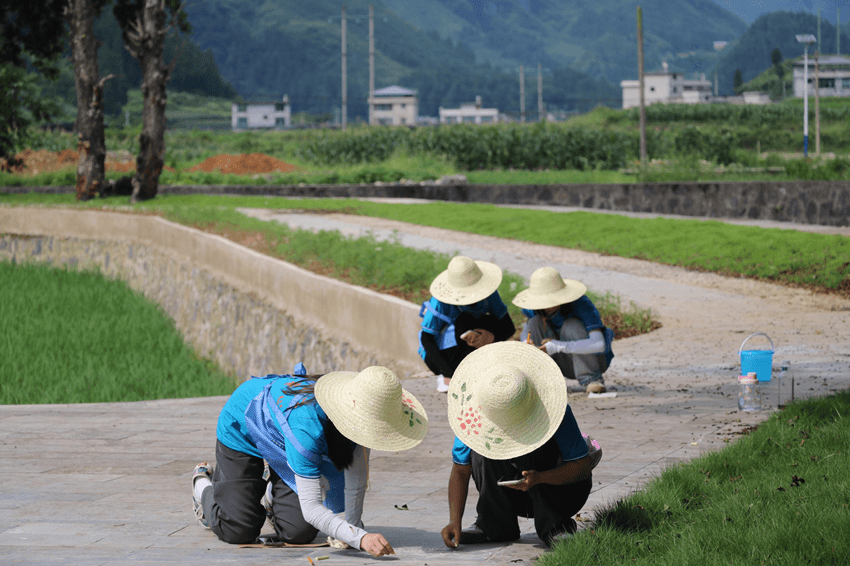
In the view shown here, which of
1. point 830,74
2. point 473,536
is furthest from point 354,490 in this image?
point 830,74

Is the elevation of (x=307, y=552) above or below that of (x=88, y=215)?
below

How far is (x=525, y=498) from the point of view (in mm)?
4211

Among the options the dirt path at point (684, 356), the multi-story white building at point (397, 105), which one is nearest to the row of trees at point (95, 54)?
the dirt path at point (684, 356)


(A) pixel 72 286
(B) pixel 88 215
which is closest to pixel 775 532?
(A) pixel 72 286

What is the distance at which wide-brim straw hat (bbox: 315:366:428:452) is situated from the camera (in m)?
3.73

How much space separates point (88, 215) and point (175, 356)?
Answer: 8244 millimetres

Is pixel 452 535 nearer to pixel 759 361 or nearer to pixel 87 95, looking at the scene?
pixel 759 361

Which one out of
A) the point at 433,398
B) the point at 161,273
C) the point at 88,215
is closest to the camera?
the point at 433,398

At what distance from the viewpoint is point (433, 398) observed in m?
7.49

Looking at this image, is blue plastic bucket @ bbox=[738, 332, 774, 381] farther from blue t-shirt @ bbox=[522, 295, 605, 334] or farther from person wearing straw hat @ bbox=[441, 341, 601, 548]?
person wearing straw hat @ bbox=[441, 341, 601, 548]

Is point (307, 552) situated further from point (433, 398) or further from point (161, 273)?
point (161, 273)

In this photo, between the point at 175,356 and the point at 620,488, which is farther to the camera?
the point at 175,356

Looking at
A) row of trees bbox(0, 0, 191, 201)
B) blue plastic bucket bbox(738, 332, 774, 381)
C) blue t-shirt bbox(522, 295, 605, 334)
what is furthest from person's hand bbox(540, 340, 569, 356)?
row of trees bbox(0, 0, 191, 201)

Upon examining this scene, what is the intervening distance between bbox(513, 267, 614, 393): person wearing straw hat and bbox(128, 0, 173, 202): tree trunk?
66.5 feet
